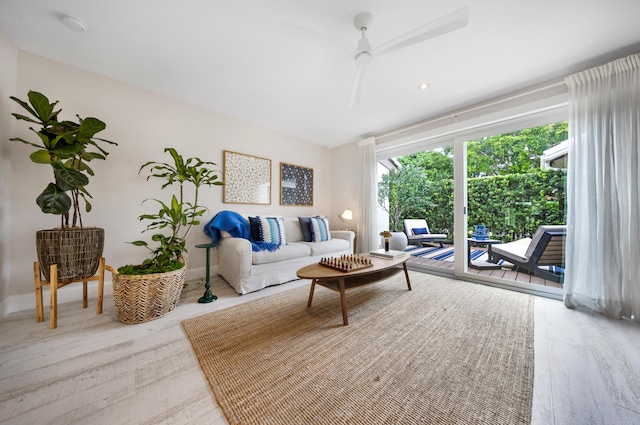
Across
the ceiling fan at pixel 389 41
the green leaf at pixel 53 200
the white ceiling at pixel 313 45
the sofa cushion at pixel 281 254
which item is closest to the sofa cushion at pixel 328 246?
the sofa cushion at pixel 281 254

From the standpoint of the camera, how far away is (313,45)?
5.85 feet

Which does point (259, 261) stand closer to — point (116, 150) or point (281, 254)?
point (281, 254)

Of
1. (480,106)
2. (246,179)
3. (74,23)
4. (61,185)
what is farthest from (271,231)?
(480,106)

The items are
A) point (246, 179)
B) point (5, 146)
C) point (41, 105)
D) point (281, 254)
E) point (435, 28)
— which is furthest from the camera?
point (246, 179)

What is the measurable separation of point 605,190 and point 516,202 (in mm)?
843

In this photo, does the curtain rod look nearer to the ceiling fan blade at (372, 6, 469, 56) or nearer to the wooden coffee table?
the ceiling fan blade at (372, 6, 469, 56)

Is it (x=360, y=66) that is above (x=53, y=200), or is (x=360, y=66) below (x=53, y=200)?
above

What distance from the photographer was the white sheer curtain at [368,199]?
371cm

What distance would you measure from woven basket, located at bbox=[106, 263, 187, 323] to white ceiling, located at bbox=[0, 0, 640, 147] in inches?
75.5

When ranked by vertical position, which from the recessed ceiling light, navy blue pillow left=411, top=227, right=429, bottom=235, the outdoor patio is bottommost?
the outdoor patio

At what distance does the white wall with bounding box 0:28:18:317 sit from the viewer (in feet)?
5.58

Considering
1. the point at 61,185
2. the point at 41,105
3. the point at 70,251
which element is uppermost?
the point at 41,105

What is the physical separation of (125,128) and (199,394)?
2654mm

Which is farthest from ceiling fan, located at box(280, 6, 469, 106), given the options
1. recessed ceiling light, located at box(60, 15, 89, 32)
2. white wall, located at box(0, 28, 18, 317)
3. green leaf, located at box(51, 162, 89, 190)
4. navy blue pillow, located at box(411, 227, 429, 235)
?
navy blue pillow, located at box(411, 227, 429, 235)
